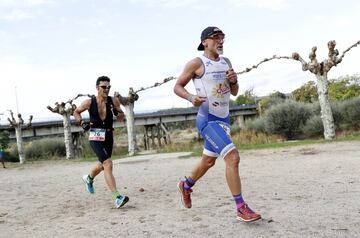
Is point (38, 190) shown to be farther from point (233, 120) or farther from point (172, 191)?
point (233, 120)

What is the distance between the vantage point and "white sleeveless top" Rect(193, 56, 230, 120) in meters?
4.89

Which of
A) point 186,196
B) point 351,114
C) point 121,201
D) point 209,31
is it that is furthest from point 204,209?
point 351,114

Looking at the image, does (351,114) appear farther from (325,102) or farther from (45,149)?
(45,149)

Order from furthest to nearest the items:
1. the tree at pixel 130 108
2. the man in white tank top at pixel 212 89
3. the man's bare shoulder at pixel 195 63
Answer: the tree at pixel 130 108 < the man's bare shoulder at pixel 195 63 < the man in white tank top at pixel 212 89

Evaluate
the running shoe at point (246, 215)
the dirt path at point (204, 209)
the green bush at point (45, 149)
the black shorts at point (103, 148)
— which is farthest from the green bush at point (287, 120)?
the running shoe at point (246, 215)

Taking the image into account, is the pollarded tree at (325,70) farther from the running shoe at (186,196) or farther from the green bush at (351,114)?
the running shoe at (186,196)

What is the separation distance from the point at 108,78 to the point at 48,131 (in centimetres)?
3529

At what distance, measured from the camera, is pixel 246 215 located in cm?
431

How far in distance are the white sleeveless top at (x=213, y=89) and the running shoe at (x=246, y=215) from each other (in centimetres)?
115

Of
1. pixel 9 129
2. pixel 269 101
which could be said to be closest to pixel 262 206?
pixel 9 129

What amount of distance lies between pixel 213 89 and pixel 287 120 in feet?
75.8

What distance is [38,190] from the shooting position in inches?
360

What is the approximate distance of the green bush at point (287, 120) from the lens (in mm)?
27000

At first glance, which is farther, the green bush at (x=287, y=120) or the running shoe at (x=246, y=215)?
the green bush at (x=287, y=120)
